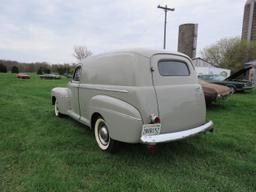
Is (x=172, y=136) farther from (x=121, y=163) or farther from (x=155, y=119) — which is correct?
(x=121, y=163)

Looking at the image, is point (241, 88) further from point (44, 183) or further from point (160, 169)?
point (44, 183)

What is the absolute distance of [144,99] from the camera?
2844mm

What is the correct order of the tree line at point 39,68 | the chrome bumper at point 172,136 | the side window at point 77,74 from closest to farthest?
the chrome bumper at point 172,136 → the side window at point 77,74 → the tree line at point 39,68

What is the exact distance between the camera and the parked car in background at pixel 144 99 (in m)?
2.84

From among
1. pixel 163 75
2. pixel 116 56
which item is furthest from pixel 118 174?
pixel 116 56

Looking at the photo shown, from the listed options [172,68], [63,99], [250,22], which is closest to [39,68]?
[250,22]

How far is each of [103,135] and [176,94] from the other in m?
1.61

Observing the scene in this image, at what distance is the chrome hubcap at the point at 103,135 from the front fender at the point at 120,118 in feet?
1.14

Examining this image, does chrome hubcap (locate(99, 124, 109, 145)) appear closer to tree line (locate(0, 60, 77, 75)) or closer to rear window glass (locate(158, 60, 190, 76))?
rear window glass (locate(158, 60, 190, 76))

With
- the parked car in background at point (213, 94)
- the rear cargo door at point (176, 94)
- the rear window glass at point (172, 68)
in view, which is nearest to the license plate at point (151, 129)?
the rear cargo door at point (176, 94)

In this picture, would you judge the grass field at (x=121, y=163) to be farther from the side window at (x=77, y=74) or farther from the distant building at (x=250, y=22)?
the distant building at (x=250, y=22)

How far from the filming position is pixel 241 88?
11.8 m

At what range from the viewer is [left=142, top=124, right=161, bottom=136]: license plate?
110 inches

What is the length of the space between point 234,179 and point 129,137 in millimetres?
1659
